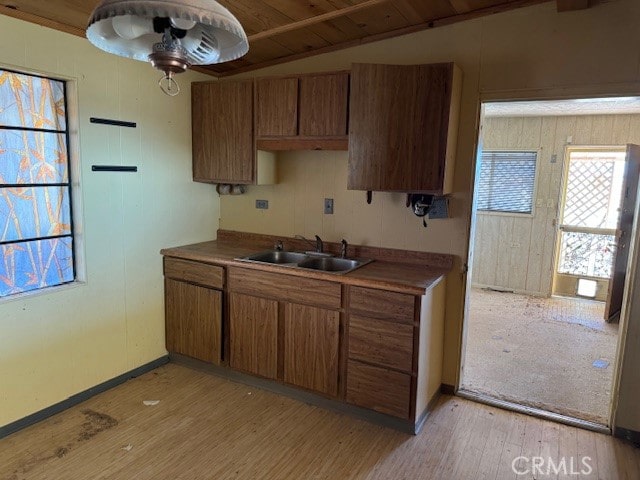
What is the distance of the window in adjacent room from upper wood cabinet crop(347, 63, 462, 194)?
3.27 meters

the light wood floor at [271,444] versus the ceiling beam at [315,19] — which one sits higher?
the ceiling beam at [315,19]

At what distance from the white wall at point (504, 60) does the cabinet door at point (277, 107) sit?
36cm

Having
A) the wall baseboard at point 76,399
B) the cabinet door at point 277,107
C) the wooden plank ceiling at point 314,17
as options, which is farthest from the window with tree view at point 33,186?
the cabinet door at point 277,107

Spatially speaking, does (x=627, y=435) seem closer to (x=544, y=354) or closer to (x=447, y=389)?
(x=447, y=389)

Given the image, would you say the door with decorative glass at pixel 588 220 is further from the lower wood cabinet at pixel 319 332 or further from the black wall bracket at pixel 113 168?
the black wall bracket at pixel 113 168

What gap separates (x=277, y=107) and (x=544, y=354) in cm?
296

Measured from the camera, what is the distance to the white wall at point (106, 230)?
2.49m

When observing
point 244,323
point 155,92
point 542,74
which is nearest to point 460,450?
point 244,323

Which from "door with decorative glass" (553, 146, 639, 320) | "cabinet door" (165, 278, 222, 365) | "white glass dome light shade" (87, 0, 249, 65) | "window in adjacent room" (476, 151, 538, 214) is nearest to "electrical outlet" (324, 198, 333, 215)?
"cabinet door" (165, 278, 222, 365)

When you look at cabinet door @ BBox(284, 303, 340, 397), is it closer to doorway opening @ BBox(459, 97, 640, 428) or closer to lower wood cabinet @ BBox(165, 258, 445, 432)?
lower wood cabinet @ BBox(165, 258, 445, 432)

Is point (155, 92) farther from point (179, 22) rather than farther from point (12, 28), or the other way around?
point (179, 22)

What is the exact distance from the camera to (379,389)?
8.62ft

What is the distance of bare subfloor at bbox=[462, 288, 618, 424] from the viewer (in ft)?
9.91

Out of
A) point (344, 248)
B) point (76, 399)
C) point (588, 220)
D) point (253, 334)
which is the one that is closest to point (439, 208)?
point (344, 248)
